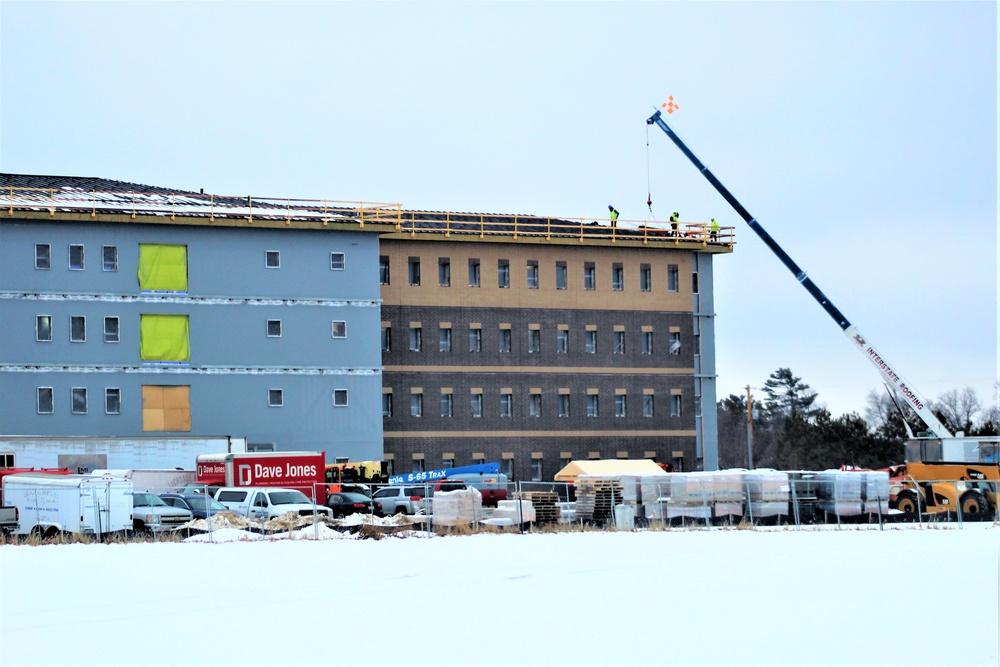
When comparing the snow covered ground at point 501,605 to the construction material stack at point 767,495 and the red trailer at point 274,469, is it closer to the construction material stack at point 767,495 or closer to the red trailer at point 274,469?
the construction material stack at point 767,495

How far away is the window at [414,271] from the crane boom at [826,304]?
1410 centimetres

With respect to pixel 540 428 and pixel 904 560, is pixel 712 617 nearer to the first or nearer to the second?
pixel 904 560

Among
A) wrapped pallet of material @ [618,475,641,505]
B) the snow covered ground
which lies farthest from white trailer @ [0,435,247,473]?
the snow covered ground

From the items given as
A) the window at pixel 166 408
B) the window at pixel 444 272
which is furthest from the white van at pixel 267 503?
the window at pixel 444 272

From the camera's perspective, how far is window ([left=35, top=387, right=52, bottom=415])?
202 feet

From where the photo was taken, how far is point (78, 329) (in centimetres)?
6262

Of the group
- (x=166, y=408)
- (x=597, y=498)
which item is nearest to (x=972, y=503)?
(x=597, y=498)

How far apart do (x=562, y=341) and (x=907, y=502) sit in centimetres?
2625

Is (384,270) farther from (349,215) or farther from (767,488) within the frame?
(767,488)

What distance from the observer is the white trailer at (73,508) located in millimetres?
38531

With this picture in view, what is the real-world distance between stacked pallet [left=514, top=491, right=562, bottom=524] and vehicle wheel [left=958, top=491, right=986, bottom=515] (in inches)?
592

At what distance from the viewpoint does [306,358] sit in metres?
65.5

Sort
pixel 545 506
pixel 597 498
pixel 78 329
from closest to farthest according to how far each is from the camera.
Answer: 1. pixel 545 506
2. pixel 597 498
3. pixel 78 329

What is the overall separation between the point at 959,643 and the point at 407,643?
7.32 meters
